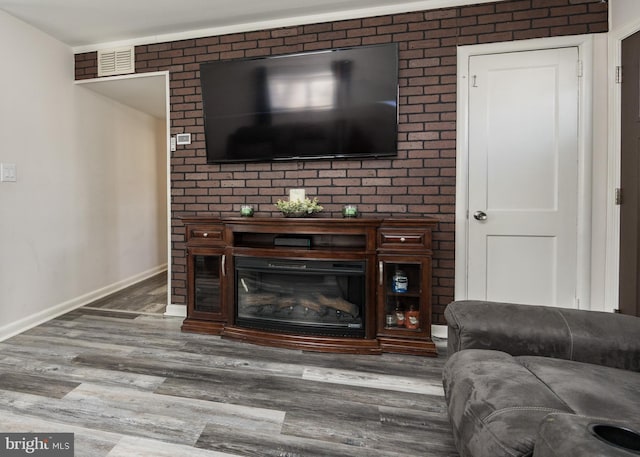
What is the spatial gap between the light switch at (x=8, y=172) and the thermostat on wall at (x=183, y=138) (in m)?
1.25

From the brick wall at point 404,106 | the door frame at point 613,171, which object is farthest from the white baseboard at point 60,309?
the door frame at point 613,171

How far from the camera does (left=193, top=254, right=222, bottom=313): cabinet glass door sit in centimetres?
265

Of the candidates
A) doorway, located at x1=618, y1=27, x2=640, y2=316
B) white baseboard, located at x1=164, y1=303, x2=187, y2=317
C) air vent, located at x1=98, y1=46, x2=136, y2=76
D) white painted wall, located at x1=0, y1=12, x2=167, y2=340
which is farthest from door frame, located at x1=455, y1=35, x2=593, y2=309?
white painted wall, located at x1=0, y1=12, x2=167, y2=340

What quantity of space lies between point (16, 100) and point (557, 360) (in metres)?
3.92

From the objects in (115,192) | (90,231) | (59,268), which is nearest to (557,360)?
(59,268)

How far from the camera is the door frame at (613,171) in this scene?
7.22 ft

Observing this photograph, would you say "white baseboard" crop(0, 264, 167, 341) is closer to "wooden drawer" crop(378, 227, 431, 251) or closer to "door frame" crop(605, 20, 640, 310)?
"wooden drawer" crop(378, 227, 431, 251)

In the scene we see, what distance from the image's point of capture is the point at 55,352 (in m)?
2.28

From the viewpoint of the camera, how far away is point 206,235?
2623mm

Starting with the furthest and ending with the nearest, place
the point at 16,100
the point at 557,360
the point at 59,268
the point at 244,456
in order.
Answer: the point at 59,268, the point at 16,100, the point at 244,456, the point at 557,360

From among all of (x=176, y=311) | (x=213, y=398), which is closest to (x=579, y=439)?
(x=213, y=398)

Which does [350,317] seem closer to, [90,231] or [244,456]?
[244,456]

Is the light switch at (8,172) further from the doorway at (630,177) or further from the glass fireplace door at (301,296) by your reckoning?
the doorway at (630,177)

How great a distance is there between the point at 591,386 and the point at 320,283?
5.41 ft
